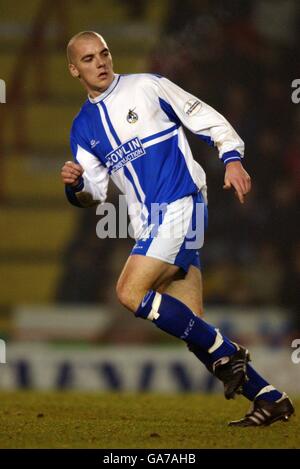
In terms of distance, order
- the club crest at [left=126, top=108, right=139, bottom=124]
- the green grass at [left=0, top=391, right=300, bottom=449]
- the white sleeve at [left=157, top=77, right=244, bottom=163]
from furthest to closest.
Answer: the club crest at [left=126, top=108, right=139, bottom=124] < the white sleeve at [left=157, top=77, right=244, bottom=163] < the green grass at [left=0, top=391, right=300, bottom=449]

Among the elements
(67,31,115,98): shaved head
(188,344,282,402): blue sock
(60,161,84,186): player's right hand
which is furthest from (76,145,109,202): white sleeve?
(188,344,282,402): blue sock

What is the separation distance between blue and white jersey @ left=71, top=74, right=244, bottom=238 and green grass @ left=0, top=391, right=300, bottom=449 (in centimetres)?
97

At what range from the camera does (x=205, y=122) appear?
17.6 ft

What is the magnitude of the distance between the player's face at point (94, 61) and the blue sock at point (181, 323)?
3.74 ft

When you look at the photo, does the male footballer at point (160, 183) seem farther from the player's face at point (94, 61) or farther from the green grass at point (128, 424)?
the green grass at point (128, 424)

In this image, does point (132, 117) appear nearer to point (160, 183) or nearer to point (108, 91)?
point (108, 91)

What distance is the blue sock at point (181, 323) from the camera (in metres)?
5.08

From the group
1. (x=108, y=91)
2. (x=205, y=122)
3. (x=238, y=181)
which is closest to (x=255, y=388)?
(x=238, y=181)

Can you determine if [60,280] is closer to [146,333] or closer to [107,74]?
[146,333]

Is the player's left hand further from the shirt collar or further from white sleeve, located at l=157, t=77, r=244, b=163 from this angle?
the shirt collar

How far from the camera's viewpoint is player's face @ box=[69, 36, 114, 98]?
5488 mm

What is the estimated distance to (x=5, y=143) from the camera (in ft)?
37.7

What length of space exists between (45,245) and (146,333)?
85.7 inches

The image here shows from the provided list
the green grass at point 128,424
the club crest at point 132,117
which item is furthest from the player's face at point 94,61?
the green grass at point 128,424
